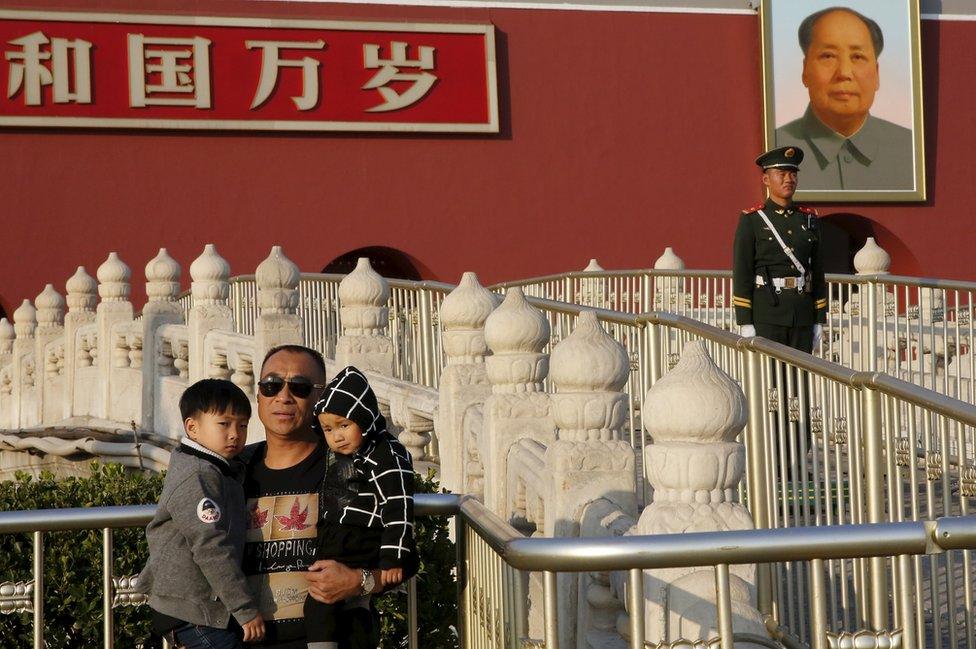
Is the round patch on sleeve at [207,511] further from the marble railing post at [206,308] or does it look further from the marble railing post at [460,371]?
the marble railing post at [206,308]

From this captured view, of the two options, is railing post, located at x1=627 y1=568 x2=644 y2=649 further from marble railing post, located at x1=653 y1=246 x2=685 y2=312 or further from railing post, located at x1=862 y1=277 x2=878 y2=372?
marble railing post, located at x1=653 y1=246 x2=685 y2=312

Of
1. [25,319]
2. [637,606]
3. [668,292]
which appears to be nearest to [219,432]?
[637,606]

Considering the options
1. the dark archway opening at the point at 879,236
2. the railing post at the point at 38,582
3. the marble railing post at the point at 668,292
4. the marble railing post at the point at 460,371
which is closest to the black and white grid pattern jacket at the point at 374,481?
the railing post at the point at 38,582

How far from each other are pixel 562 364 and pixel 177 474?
65.4 inches

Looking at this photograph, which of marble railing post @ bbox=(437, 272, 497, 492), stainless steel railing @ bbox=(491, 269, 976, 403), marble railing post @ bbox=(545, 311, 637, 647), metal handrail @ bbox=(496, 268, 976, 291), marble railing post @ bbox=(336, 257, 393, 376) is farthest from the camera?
marble railing post @ bbox=(336, 257, 393, 376)

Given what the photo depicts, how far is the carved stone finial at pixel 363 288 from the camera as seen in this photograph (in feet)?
29.4

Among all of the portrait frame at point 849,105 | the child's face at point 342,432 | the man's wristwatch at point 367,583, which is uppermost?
the portrait frame at point 849,105

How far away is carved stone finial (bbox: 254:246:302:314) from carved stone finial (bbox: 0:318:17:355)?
7.32 meters

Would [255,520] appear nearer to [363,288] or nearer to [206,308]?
[363,288]

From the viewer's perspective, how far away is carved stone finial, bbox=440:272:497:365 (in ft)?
23.0

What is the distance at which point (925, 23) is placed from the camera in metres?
19.3

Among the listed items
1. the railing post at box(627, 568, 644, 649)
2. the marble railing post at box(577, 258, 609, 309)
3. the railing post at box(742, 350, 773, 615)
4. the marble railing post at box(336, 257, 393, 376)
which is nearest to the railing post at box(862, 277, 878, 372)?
the marble railing post at box(336, 257, 393, 376)

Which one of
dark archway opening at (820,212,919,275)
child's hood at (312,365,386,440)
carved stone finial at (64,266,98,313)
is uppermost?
dark archway opening at (820,212,919,275)

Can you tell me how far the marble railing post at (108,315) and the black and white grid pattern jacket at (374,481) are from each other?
32.3 ft
